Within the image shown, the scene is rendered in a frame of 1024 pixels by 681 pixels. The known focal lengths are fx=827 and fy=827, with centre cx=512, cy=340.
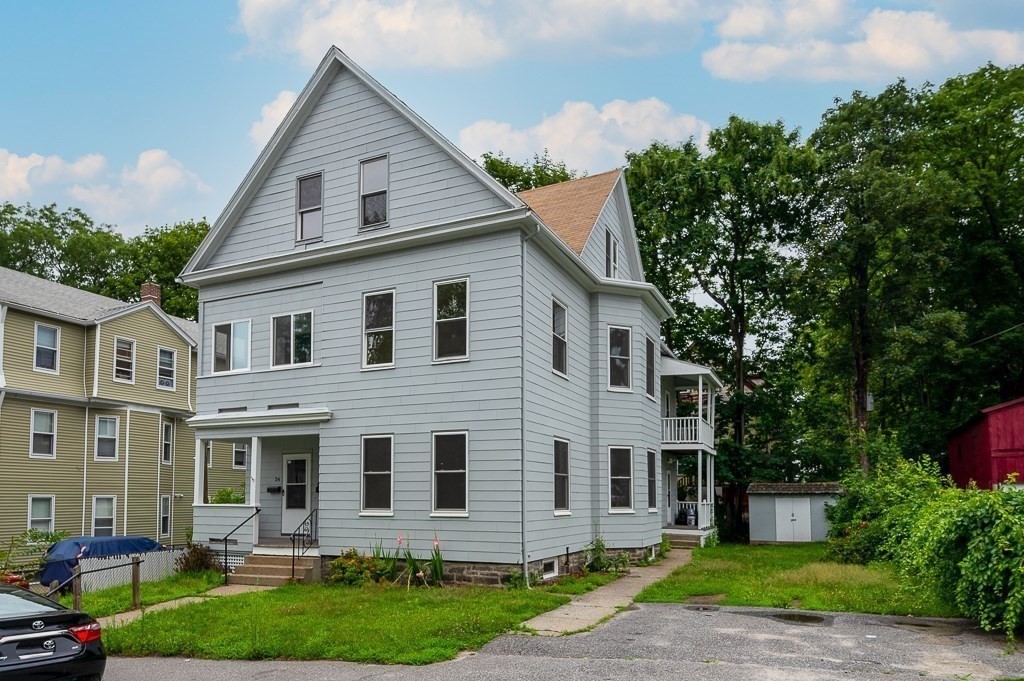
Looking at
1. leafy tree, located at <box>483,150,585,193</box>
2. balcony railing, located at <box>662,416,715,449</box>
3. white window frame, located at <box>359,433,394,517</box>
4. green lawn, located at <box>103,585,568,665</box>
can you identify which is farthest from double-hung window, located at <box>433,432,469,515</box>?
leafy tree, located at <box>483,150,585,193</box>

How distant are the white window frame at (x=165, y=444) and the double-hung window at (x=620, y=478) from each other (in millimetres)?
18753

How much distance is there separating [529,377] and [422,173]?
484 centimetres

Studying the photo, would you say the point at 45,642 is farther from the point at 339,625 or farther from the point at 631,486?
the point at 631,486

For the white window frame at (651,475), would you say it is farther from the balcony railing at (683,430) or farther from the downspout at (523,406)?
the downspout at (523,406)

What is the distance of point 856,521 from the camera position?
2075cm

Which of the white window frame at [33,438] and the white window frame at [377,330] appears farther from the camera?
the white window frame at [33,438]

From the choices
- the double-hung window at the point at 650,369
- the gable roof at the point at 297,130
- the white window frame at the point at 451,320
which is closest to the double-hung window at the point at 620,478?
the double-hung window at the point at 650,369

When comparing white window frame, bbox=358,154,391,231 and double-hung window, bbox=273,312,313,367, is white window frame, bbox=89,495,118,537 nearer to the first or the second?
double-hung window, bbox=273,312,313,367

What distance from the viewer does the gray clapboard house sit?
1582cm

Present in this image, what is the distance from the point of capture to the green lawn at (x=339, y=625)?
33.8 feet

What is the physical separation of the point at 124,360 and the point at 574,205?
1746 centimetres

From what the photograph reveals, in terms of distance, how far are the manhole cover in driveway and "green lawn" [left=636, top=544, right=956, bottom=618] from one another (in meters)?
0.60

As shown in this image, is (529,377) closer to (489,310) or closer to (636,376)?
(489,310)

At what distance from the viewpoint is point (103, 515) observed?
90.9ft
